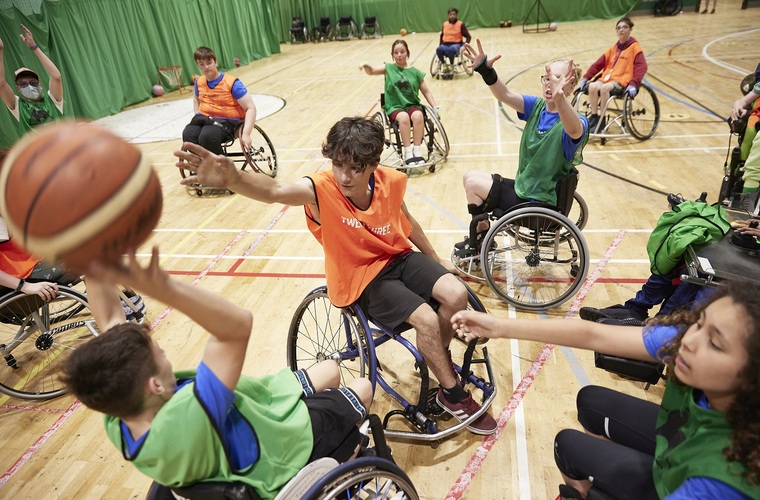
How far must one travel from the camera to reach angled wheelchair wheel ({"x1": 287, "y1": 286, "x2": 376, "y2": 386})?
88.2 inches

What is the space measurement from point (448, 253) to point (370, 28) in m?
15.6

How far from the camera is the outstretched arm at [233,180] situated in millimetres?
1656

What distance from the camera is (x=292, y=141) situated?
687cm

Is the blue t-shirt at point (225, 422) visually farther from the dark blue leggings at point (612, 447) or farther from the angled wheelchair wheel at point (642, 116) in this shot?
the angled wheelchair wheel at point (642, 116)

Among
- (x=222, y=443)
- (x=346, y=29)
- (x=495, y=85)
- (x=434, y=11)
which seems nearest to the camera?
(x=222, y=443)

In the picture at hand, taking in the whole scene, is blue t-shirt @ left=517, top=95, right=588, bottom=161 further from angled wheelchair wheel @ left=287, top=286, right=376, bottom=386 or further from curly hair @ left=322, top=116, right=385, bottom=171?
angled wheelchair wheel @ left=287, top=286, right=376, bottom=386

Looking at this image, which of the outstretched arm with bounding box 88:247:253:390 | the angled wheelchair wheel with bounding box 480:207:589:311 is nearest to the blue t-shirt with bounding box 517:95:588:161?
the angled wheelchair wheel with bounding box 480:207:589:311

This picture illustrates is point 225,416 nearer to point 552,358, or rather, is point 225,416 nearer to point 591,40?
point 552,358

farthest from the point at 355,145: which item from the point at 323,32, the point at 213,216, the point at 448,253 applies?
the point at 323,32

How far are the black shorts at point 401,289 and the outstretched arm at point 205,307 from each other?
3.34ft

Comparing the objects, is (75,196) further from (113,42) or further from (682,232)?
(113,42)

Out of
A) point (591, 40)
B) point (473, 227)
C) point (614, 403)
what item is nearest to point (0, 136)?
point (473, 227)

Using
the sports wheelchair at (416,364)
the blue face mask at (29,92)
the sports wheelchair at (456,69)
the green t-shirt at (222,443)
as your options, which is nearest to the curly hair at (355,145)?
the sports wheelchair at (416,364)

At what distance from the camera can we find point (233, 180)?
5.85 feet
